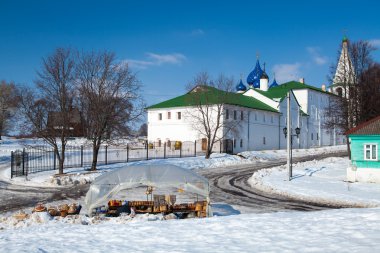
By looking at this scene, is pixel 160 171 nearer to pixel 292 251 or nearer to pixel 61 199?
pixel 61 199

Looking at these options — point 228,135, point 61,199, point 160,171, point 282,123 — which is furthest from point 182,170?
point 282,123

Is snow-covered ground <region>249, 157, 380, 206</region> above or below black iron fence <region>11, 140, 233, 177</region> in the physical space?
below

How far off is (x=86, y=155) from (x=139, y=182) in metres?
28.3

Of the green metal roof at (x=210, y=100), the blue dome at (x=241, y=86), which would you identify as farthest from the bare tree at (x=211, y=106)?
the blue dome at (x=241, y=86)

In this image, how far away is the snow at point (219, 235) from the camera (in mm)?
8625

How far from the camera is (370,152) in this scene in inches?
981

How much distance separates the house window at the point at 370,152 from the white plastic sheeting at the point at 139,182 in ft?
47.9

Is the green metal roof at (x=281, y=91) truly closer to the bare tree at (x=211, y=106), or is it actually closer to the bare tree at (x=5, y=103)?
the bare tree at (x=211, y=106)

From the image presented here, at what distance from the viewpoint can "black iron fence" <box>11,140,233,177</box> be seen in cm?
2891

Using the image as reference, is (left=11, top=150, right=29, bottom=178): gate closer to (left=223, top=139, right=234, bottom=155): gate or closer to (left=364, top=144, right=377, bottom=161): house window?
(left=364, top=144, right=377, bottom=161): house window

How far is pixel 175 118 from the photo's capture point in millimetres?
51438

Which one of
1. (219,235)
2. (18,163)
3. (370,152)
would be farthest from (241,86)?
(219,235)

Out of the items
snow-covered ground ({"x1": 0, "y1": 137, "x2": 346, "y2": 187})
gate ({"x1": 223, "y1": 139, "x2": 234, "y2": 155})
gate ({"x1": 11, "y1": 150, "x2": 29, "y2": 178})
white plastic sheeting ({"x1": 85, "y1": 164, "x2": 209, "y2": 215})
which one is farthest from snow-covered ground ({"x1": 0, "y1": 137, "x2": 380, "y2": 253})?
gate ({"x1": 223, "y1": 139, "x2": 234, "y2": 155})

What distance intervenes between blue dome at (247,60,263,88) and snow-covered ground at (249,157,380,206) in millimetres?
43391
